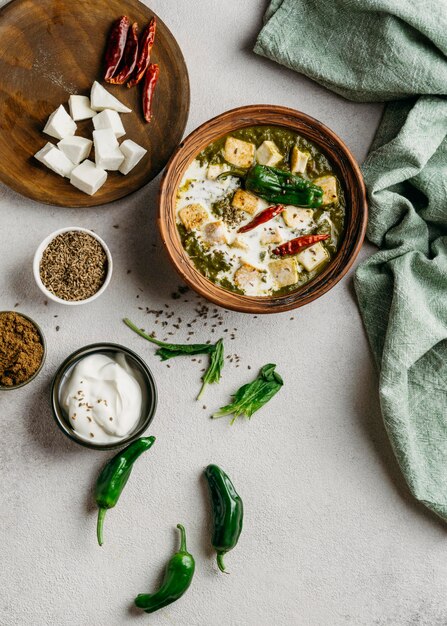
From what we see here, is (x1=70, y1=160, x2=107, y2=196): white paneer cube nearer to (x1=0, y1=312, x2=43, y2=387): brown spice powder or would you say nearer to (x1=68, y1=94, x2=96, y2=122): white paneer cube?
(x1=68, y1=94, x2=96, y2=122): white paneer cube

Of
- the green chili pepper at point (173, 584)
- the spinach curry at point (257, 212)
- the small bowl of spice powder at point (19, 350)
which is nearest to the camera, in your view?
the small bowl of spice powder at point (19, 350)

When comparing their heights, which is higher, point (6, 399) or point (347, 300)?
point (347, 300)

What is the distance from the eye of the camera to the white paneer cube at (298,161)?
2707 millimetres

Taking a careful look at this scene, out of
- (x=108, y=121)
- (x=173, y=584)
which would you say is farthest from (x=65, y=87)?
(x=173, y=584)

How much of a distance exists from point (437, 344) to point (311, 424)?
2.27ft

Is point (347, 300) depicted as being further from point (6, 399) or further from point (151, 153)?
point (6, 399)

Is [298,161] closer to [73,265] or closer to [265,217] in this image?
[265,217]

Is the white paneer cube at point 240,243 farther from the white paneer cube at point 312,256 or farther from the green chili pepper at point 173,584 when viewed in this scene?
the green chili pepper at point 173,584

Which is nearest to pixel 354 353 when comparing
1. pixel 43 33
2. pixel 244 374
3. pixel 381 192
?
pixel 244 374

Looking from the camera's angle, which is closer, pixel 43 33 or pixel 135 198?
pixel 43 33

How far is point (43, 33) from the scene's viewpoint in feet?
8.69

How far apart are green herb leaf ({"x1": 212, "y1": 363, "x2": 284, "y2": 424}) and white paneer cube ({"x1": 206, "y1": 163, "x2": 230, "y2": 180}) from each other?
0.89 metres

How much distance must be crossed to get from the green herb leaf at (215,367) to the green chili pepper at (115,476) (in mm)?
350

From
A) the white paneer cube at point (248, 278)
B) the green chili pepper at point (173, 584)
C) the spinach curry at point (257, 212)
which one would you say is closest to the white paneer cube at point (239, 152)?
the spinach curry at point (257, 212)
